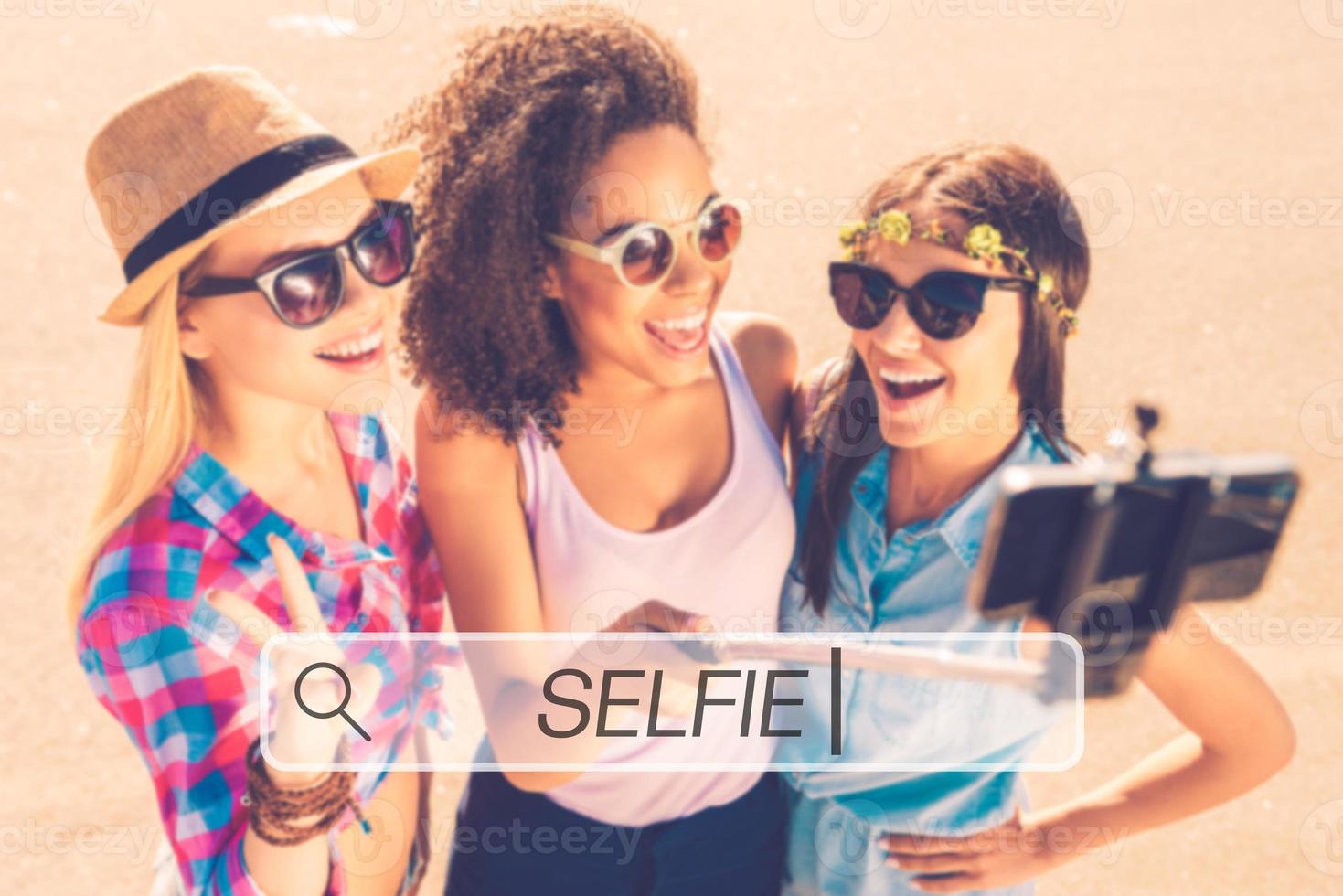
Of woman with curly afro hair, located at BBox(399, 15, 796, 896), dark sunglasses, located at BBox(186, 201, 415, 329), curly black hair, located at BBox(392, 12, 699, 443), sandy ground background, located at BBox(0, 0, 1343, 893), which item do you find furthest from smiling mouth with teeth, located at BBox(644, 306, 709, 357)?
sandy ground background, located at BBox(0, 0, 1343, 893)

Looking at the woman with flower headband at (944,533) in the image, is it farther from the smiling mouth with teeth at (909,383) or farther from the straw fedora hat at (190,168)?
the straw fedora hat at (190,168)

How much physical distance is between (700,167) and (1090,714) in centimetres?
221

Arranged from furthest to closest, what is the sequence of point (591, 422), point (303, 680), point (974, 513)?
point (591, 422) → point (974, 513) → point (303, 680)

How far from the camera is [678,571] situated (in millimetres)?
1977

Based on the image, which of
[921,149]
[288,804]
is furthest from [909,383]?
[921,149]

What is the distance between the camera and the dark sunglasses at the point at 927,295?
182 centimetres

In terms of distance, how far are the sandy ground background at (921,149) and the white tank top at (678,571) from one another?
1.40 m

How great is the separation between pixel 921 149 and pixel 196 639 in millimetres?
4244

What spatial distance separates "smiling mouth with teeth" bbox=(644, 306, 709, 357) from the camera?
1940mm

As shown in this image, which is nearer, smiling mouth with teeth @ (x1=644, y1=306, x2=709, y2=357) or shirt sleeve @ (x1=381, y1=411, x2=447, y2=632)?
smiling mouth with teeth @ (x1=644, y1=306, x2=709, y2=357)

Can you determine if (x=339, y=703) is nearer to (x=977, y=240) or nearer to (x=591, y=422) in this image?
(x=591, y=422)

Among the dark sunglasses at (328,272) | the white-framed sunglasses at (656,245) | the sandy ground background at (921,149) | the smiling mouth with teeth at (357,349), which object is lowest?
the sandy ground background at (921,149)

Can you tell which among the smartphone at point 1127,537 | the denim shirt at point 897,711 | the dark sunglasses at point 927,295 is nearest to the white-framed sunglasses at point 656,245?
the dark sunglasses at point 927,295

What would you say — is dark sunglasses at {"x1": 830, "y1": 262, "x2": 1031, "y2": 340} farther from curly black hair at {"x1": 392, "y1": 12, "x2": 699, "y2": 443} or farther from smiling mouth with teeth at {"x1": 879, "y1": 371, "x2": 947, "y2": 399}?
curly black hair at {"x1": 392, "y1": 12, "x2": 699, "y2": 443}
